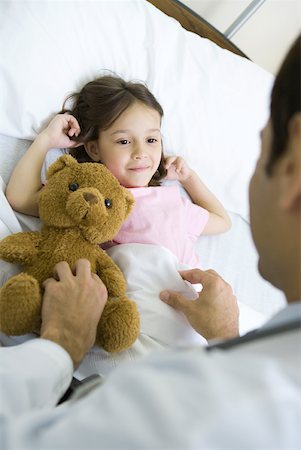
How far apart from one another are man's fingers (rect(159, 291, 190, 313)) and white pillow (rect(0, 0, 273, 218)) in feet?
1.81

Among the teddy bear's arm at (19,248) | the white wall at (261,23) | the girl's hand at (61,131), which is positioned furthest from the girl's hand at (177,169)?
the white wall at (261,23)

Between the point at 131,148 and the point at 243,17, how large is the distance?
39.7 inches

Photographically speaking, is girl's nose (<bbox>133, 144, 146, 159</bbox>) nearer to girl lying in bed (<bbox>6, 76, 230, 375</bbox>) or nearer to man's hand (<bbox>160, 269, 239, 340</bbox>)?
girl lying in bed (<bbox>6, 76, 230, 375</bbox>)

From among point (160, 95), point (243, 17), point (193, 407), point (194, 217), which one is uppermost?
point (243, 17)

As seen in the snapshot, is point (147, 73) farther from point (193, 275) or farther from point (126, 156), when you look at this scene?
point (193, 275)

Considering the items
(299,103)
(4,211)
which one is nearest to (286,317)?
(299,103)

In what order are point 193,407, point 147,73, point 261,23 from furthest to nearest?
point 261,23
point 147,73
point 193,407

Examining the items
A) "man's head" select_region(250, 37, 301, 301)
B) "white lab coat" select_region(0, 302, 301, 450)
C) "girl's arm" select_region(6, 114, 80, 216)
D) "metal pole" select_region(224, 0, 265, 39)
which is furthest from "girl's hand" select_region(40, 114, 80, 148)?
"metal pole" select_region(224, 0, 265, 39)

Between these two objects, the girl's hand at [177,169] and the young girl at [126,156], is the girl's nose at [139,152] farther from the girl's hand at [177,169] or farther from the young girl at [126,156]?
the girl's hand at [177,169]

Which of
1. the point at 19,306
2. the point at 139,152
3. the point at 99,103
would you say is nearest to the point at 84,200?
the point at 19,306

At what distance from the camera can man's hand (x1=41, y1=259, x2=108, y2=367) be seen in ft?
2.84

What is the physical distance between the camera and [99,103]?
1.34m

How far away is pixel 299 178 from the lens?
53cm

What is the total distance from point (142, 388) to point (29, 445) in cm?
14
